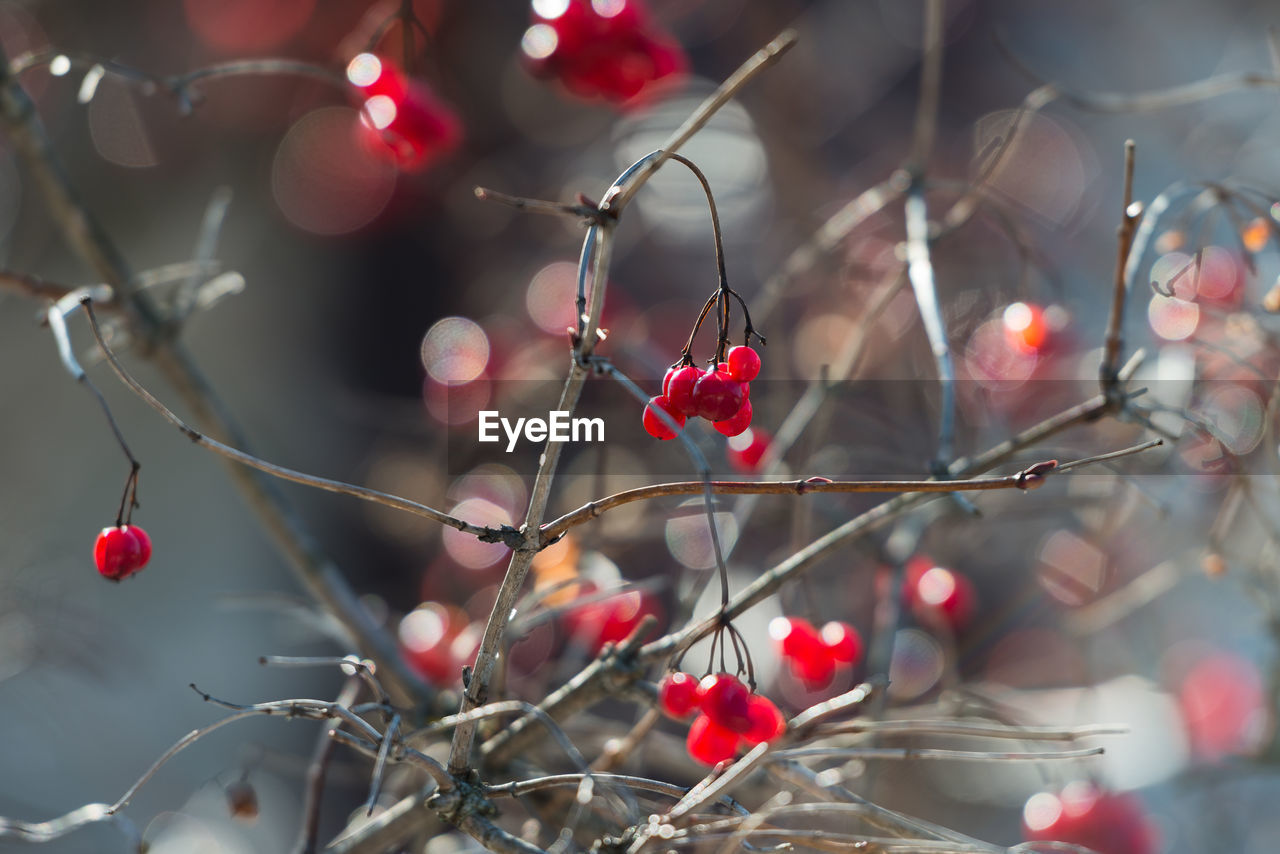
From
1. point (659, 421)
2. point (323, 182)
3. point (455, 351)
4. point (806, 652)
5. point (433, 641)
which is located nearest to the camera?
point (659, 421)

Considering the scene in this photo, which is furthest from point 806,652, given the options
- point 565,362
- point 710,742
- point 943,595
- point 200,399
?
point 565,362

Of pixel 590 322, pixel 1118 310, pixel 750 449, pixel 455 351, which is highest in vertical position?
pixel 455 351

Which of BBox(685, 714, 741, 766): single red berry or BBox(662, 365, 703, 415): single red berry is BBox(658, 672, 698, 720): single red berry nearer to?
BBox(685, 714, 741, 766): single red berry

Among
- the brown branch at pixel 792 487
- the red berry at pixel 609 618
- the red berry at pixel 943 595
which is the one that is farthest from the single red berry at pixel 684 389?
the red berry at pixel 943 595

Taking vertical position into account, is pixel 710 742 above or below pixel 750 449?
below

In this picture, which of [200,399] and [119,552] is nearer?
[119,552]

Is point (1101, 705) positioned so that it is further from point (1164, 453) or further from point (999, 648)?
point (1164, 453)

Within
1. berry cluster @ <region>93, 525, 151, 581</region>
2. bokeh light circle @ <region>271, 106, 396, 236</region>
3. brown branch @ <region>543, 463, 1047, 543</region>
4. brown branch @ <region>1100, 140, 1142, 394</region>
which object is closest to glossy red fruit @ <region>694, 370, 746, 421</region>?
brown branch @ <region>543, 463, 1047, 543</region>

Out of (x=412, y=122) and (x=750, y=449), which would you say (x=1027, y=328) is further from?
(x=412, y=122)
